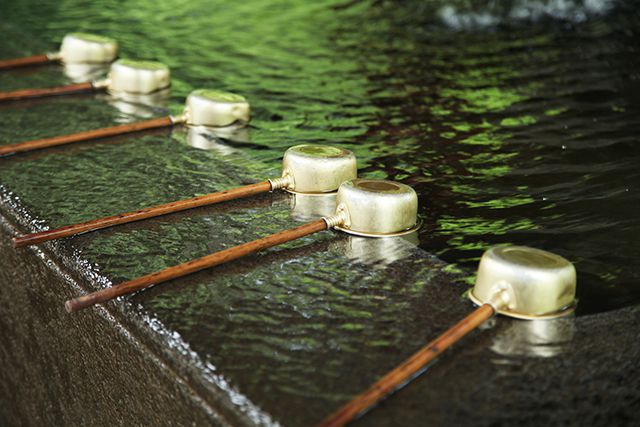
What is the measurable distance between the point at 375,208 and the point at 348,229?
3.0 inches

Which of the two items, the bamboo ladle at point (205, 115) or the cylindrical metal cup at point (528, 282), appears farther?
the bamboo ladle at point (205, 115)

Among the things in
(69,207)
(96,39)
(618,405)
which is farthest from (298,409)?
(96,39)

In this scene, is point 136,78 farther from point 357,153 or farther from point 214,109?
point 357,153

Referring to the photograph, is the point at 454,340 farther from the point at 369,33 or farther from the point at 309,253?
the point at 369,33

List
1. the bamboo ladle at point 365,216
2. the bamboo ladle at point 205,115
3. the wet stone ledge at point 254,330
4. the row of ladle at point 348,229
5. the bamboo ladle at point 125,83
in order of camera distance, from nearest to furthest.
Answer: the wet stone ledge at point 254,330 → the row of ladle at point 348,229 → the bamboo ladle at point 365,216 → the bamboo ladle at point 205,115 → the bamboo ladle at point 125,83

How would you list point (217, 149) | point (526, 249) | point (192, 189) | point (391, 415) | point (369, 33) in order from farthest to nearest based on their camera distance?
point (369, 33) → point (217, 149) → point (192, 189) → point (526, 249) → point (391, 415)

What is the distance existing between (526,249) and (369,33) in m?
2.29

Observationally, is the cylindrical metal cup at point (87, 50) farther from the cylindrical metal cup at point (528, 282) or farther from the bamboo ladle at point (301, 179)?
the cylindrical metal cup at point (528, 282)

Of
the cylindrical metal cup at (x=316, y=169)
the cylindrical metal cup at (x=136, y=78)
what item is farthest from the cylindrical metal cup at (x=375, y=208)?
the cylindrical metal cup at (x=136, y=78)

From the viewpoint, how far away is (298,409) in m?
1.08

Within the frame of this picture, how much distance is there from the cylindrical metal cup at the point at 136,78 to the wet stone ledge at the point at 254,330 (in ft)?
2.24

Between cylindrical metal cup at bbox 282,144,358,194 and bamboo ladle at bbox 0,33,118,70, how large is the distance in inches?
54.3

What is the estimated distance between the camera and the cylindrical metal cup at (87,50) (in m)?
2.89

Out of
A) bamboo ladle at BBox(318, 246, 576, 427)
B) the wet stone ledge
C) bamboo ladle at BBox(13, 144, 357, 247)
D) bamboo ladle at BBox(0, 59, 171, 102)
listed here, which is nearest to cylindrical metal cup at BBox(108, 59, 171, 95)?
bamboo ladle at BBox(0, 59, 171, 102)
